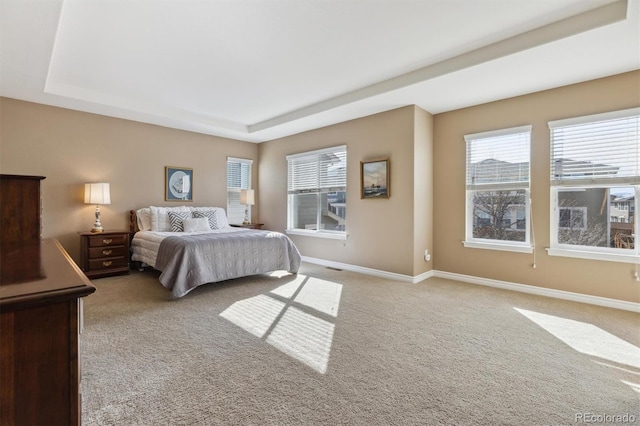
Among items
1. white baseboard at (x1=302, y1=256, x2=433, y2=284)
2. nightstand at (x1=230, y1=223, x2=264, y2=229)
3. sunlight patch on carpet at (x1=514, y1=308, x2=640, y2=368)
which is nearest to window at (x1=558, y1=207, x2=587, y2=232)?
sunlight patch on carpet at (x1=514, y1=308, x2=640, y2=368)

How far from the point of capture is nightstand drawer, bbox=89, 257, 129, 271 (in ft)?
14.5

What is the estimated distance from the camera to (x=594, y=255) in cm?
344

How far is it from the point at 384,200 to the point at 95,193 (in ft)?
14.2

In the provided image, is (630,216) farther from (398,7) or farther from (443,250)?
(398,7)

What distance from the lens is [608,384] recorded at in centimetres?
192

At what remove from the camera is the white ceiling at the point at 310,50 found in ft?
8.19

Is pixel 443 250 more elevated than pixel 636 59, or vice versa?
pixel 636 59

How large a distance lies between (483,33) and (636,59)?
161 centimetres

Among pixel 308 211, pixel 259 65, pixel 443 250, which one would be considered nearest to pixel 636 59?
pixel 443 250

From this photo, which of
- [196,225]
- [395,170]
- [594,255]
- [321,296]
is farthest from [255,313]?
[594,255]

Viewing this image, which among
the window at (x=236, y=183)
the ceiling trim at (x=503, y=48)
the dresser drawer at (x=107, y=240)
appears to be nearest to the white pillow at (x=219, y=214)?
the window at (x=236, y=183)

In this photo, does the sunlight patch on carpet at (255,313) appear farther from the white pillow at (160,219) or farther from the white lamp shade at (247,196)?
the white lamp shade at (247,196)

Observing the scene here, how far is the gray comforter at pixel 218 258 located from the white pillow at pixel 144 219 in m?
1.16

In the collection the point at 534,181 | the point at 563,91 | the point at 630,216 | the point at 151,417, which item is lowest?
the point at 151,417
